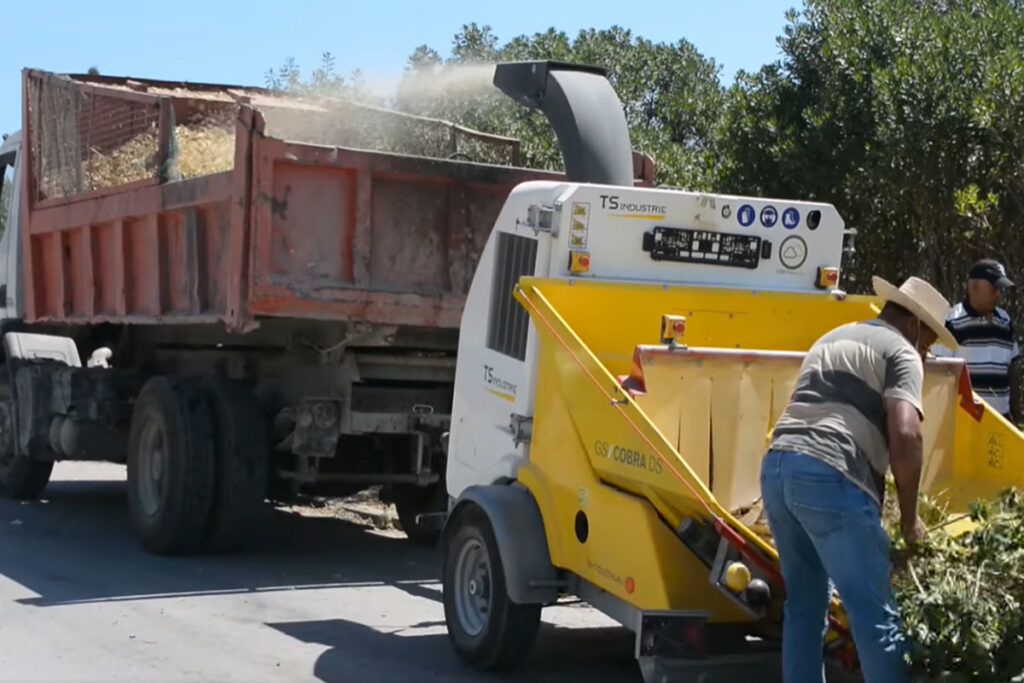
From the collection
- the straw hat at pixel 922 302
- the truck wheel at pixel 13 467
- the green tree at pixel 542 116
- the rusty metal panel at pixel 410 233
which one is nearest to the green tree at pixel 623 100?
the green tree at pixel 542 116

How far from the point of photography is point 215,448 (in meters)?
10.4

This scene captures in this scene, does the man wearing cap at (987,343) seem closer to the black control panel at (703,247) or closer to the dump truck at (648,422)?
the dump truck at (648,422)

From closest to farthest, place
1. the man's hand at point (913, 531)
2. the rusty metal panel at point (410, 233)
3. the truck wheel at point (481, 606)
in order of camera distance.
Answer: the man's hand at point (913, 531) < the truck wheel at point (481, 606) < the rusty metal panel at point (410, 233)

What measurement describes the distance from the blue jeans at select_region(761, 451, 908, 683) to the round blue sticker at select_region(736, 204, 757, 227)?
2.44 m

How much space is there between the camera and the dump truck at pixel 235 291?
371 inches

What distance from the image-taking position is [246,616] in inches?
340

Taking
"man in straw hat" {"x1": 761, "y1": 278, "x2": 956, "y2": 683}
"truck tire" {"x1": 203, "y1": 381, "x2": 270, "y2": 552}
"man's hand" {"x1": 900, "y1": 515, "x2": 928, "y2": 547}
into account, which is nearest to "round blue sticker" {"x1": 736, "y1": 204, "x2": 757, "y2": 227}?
"man in straw hat" {"x1": 761, "y1": 278, "x2": 956, "y2": 683}

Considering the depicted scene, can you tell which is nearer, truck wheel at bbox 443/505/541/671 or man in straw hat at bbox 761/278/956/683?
man in straw hat at bbox 761/278/956/683

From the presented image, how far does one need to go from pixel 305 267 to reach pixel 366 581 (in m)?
2.06

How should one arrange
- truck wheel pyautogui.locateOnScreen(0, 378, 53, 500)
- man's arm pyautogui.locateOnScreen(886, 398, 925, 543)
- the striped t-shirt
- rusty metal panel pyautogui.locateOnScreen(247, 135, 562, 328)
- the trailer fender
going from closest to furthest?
1. man's arm pyautogui.locateOnScreen(886, 398, 925, 543)
2. the striped t-shirt
3. the trailer fender
4. rusty metal panel pyautogui.locateOnScreen(247, 135, 562, 328)
5. truck wheel pyautogui.locateOnScreen(0, 378, 53, 500)

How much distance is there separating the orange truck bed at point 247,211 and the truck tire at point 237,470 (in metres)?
0.71

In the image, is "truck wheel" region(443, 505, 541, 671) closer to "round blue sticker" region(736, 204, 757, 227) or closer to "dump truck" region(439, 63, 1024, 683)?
"dump truck" region(439, 63, 1024, 683)

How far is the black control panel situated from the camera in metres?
7.78

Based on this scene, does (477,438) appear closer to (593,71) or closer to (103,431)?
→ (593,71)
